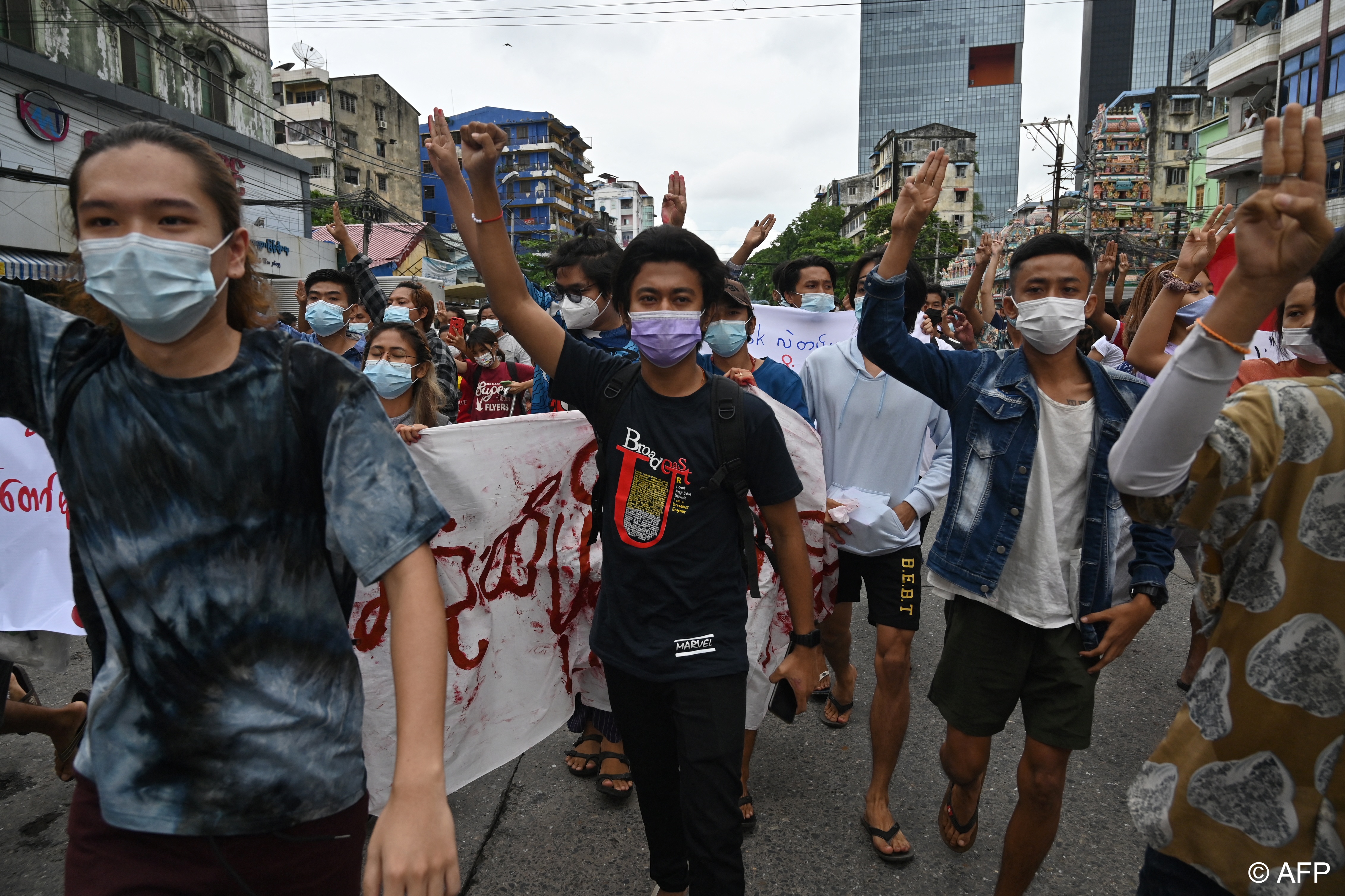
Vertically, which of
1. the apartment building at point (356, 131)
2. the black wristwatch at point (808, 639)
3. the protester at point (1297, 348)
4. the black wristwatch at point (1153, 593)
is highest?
the apartment building at point (356, 131)

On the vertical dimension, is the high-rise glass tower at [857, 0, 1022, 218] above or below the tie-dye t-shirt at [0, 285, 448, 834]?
above

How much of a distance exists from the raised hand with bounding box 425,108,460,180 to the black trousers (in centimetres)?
148

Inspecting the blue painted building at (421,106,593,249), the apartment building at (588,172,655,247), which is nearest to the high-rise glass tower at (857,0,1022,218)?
the apartment building at (588,172,655,247)

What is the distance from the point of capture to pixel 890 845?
286 centimetres

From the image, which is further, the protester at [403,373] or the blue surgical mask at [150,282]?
the protester at [403,373]

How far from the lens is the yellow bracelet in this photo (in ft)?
4.02

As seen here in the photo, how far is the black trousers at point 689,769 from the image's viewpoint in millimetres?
2100

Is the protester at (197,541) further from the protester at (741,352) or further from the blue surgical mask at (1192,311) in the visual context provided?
the blue surgical mask at (1192,311)

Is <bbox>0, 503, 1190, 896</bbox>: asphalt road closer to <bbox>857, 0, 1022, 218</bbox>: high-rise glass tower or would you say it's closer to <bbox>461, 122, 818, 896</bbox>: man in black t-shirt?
<bbox>461, 122, 818, 896</bbox>: man in black t-shirt

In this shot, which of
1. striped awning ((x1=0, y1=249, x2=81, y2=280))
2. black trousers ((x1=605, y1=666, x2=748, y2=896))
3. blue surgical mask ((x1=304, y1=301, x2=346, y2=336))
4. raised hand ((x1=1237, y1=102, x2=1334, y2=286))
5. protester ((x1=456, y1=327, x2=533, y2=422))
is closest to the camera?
raised hand ((x1=1237, y1=102, x2=1334, y2=286))

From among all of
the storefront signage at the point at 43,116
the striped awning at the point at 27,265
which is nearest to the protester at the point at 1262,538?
the striped awning at the point at 27,265

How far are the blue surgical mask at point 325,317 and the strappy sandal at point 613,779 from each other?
3.04 m

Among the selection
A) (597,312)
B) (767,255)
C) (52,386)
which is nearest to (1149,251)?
(597,312)

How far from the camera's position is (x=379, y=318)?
4.68 metres
